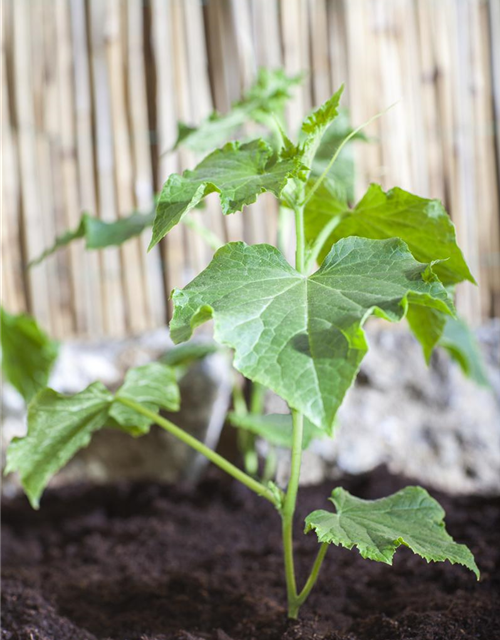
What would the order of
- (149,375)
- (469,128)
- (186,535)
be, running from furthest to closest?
(469,128)
(186,535)
(149,375)

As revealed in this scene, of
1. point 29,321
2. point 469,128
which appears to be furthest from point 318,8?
point 29,321

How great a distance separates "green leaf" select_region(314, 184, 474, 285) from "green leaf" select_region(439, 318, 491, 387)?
2.13 ft

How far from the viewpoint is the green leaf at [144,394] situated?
1129 mm

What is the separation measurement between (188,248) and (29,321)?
0.70m

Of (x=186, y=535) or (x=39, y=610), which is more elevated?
(x=39, y=610)

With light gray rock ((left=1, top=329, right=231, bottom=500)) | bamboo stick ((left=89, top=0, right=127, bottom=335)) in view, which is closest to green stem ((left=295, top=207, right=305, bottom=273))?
light gray rock ((left=1, top=329, right=231, bottom=500))

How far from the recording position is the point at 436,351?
86.2 inches

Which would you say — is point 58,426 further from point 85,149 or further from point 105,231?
point 85,149

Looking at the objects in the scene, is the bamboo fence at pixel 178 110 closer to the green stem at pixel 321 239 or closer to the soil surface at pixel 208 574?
the soil surface at pixel 208 574

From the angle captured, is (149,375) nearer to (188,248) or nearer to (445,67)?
(188,248)

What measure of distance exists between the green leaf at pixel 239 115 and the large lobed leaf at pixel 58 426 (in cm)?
62

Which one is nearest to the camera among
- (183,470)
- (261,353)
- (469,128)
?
(261,353)

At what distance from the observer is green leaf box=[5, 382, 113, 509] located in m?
1.09

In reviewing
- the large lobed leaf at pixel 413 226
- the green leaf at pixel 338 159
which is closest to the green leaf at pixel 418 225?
the large lobed leaf at pixel 413 226
